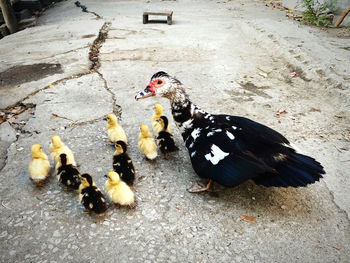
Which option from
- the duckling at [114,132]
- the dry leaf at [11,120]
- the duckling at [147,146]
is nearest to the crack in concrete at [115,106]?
the duckling at [114,132]

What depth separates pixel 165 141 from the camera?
266cm

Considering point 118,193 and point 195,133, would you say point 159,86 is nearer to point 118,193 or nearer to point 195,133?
point 195,133

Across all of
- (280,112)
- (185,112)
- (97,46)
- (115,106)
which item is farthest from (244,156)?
(97,46)

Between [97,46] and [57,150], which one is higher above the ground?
[57,150]

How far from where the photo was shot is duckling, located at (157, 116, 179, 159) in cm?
267

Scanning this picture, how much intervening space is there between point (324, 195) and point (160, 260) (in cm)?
147

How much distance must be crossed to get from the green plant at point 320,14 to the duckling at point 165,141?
247 inches

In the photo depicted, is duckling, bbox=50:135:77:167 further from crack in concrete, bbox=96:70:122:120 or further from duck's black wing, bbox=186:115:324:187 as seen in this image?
duck's black wing, bbox=186:115:324:187

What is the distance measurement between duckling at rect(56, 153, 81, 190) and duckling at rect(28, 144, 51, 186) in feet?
0.55

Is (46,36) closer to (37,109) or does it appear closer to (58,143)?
(37,109)

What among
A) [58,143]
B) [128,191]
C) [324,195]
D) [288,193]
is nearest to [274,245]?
[288,193]

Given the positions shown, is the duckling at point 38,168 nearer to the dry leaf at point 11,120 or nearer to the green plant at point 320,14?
the dry leaf at point 11,120

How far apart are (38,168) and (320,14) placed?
313 inches

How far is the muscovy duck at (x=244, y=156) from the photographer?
1975 mm
